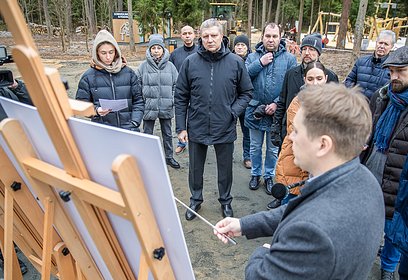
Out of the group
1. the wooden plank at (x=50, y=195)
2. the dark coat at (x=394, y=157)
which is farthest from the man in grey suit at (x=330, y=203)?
the dark coat at (x=394, y=157)

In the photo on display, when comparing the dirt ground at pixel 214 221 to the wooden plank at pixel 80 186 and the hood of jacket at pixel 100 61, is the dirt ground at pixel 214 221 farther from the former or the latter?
the wooden plank at pixel 80 186

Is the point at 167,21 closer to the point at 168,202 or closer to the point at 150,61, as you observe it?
the point at 150,61

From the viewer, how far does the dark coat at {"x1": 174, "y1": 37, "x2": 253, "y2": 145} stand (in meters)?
3.02

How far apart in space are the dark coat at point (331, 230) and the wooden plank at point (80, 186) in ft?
1.62

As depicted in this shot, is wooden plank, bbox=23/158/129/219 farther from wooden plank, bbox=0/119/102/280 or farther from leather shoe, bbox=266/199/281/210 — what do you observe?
leather shoe, bbox=266/199/281/210

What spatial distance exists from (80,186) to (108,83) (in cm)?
229

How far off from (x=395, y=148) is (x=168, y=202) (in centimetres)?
178

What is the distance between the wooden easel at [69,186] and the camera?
96 cm

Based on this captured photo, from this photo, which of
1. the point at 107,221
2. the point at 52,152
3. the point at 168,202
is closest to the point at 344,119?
the point at 168,202

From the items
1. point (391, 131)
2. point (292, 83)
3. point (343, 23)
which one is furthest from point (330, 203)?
point (343, 23)

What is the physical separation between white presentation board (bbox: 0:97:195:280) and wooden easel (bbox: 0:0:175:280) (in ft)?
0.07

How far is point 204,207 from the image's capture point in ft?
11.9

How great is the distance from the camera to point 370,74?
388 centimetres

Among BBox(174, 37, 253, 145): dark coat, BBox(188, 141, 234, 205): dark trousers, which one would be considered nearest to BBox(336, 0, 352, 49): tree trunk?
BBox(174, 37, 253, 145): dark coat
